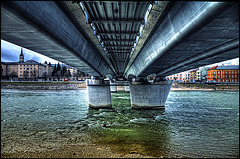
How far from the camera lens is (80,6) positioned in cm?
641

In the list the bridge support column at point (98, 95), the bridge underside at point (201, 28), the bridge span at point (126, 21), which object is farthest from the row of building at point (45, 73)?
the bridge span at point (126, 21)

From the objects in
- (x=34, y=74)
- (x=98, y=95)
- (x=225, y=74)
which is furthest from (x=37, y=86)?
(x=225, y=74)

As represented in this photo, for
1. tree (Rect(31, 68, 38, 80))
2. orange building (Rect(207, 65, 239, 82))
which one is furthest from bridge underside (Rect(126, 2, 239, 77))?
tree (Rect(31, 68, 38, 80))

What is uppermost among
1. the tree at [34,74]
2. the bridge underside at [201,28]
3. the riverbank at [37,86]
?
the tree at [34,74]

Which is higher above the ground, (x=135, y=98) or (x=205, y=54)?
(x=205, y=54)

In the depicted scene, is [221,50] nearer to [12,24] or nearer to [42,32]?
[42,32]

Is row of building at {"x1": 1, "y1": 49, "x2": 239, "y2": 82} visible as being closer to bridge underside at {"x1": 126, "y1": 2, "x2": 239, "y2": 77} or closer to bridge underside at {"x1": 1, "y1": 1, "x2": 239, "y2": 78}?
bridge underside at {"x1": 126, "y1": 2, "x2": 239, "y2": 77}

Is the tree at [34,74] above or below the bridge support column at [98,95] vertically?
above

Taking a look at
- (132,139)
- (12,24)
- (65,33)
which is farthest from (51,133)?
(12,24)

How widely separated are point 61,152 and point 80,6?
23.1 ft

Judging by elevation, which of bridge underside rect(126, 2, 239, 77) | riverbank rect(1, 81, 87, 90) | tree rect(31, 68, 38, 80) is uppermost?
tree rect(31, 68, 38, 80)

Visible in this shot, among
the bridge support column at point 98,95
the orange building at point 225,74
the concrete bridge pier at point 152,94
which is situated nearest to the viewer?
the concrete bridge pier at point 152,94

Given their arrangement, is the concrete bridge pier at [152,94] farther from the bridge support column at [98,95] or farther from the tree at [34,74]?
the tree at [34,74]

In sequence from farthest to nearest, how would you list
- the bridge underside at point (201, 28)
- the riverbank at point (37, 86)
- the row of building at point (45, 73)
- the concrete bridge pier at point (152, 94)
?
the row of building at point (45, 73), the riverbank at point (37, 86), the concrete bridge pier at point (152, 94), the bridge underside at point (201, 28)
